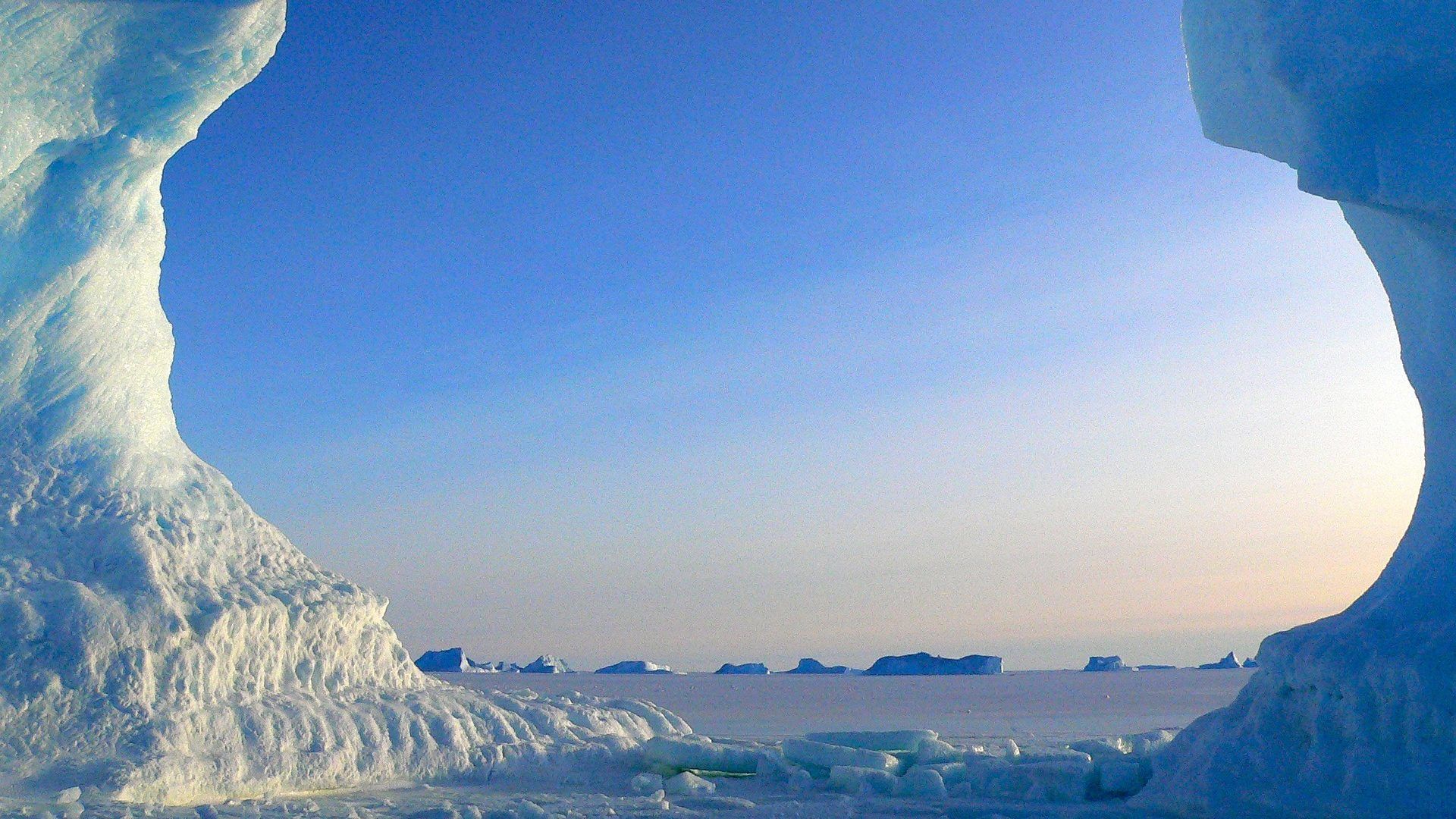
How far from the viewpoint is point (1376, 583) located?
31.4 feet

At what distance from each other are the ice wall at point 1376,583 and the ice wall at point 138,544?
6.85 meters

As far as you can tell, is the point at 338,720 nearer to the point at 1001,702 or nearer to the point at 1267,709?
the point at 1267,709

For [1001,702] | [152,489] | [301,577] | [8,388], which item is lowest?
[1001,702]

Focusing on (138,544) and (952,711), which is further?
(952,711)

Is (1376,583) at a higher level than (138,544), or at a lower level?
lower

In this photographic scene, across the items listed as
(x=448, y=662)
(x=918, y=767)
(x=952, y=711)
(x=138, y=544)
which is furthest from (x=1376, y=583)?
(x=448, y=662)

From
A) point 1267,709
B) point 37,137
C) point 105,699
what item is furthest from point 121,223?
point 1267,709

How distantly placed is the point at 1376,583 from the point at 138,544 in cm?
1111

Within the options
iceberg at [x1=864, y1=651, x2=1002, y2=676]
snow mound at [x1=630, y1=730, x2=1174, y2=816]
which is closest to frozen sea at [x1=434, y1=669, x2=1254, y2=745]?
snow mound at [x1=630, y1=730, x2=1174, y2=816]

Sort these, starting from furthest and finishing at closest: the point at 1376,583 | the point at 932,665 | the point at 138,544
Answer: the point at 932,665 → the point at 138,544 → the point at 1376,583

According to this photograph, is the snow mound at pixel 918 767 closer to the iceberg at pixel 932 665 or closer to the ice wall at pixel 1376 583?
the ice wall at pixel 1376 583

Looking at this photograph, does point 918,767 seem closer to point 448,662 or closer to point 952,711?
point 952,711

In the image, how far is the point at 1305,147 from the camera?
29.3 ft

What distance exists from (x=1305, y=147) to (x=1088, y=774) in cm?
556
